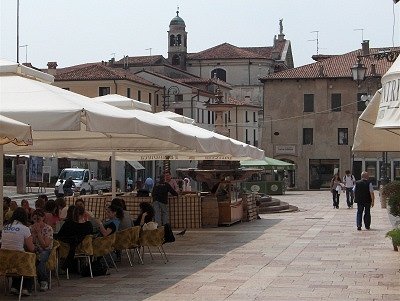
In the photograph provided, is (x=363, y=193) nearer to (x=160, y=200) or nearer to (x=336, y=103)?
(x=160, y=200)

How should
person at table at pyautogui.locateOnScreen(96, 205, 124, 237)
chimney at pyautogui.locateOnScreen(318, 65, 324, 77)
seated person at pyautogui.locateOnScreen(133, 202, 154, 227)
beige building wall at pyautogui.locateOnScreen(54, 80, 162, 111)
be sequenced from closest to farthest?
person at table at pyautogui.locateOnScreen(96, 205, 124, 237) → seated person at pyautogui.locateOnScreen(133, 202, 154, 227) → chimney at pyautogui.locateOnScreen(318, 65, 324, 77) → beige building wall at pyautogui.locateOnScreen(54, 80, 162, 111)

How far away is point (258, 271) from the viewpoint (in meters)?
14.9

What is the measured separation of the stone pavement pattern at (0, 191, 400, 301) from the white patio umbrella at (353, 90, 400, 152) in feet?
6.46

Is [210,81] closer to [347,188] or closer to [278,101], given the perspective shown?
[278,101]

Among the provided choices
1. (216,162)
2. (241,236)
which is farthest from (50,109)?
(216,162)

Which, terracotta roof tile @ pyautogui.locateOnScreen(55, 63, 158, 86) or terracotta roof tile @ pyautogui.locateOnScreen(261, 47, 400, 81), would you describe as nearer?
terracotta roof tile @ pyautogui.locateOnScreen(261, 47, 400, 81)

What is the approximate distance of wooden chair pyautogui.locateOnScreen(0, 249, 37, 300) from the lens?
11344 mm

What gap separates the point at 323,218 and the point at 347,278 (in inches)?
685

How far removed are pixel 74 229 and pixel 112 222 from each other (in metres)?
1.46

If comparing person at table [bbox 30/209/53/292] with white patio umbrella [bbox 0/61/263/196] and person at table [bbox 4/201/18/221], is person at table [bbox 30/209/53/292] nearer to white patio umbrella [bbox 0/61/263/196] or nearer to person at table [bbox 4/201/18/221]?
white patio umbrella [bbox 0/61/263/196]

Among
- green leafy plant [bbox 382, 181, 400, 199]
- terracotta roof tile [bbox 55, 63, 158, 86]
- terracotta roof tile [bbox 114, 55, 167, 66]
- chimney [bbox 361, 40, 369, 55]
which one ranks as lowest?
green leafy plant [bbox 382, 181, 400, 199]

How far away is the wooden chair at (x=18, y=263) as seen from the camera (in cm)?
1134

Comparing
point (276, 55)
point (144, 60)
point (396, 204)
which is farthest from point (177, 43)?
point (396, 204)

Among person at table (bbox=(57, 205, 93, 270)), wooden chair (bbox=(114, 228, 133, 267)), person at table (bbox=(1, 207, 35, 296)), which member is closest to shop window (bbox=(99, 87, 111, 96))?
wooden chair (bbox=(114, 228, 133, 267))
